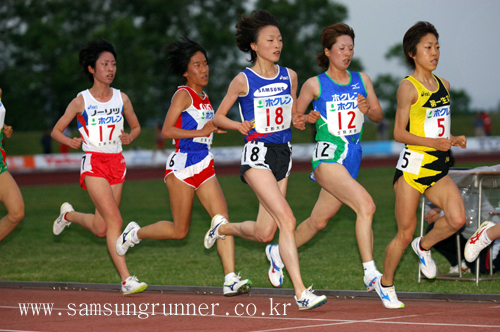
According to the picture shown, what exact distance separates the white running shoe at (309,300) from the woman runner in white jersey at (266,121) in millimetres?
287

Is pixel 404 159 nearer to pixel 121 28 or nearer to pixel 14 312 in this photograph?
pixel 14 312

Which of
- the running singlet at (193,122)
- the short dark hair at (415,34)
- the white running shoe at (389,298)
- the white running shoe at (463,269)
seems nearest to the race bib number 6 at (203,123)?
the running singlet at (193,122)

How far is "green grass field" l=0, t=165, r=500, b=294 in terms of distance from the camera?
7.29 m

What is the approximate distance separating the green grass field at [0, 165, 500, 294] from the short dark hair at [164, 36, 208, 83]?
7.57 feet

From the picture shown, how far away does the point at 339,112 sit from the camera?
6.17m

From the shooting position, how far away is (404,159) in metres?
5.68

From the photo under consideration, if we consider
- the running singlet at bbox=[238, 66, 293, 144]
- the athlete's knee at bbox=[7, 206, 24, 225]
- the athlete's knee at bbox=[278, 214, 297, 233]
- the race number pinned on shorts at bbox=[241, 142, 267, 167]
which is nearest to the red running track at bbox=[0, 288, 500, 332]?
the athlete's knee at bbox=[278, 214, 297, 233]

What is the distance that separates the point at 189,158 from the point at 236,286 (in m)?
1.35

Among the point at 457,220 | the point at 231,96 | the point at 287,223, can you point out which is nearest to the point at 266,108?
the point at 231,96

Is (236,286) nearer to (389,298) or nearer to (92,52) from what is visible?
(389,298)

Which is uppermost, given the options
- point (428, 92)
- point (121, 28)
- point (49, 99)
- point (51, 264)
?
point (121, 28)

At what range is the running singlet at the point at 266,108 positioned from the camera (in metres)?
5.87

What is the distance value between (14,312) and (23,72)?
49.2 meters

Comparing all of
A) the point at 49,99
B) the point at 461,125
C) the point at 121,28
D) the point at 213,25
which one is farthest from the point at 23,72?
the point at 461,125
